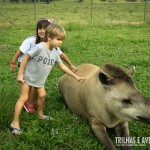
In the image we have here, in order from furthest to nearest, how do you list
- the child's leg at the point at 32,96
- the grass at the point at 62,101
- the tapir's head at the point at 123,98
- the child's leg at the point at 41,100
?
the child's leg at the point at 32,96
the child's leg at the point at 41,100
the grass at the point at 62,101
the tapir's head at the point at 123,98

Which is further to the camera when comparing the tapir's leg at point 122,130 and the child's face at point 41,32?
the child's face at point 41,32

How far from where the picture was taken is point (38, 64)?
4.00 meters

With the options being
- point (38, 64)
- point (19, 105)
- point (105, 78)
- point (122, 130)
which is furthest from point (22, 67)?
point (122, 130)

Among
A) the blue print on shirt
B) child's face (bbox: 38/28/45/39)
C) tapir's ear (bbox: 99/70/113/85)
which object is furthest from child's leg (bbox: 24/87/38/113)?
tapir's ear (bbox: 99/70/113/85)

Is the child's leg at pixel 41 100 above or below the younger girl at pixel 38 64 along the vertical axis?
below

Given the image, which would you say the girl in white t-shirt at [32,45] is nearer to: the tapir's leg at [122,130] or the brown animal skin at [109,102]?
the brown animal skin at [109,102]

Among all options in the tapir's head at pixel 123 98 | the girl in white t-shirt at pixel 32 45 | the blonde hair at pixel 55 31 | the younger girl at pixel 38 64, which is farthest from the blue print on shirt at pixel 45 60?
the tapir's head at pixel 123 98

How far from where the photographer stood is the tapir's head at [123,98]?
3.26 meters

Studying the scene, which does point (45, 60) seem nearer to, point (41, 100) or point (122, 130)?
point (41, 100)

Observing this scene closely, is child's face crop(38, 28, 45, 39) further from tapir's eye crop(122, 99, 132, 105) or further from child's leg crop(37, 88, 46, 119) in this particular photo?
tapir's eye crop(122, 99, 132, 105)

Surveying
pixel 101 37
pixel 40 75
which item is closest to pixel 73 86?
pixel 40 75

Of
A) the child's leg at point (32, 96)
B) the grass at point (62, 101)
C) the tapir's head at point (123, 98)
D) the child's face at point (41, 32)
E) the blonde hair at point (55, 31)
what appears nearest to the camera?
the tapir's head at point (123, 98)

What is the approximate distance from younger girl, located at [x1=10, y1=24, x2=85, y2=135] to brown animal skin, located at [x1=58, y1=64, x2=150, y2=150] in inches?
13.4

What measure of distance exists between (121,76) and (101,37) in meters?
7.58
